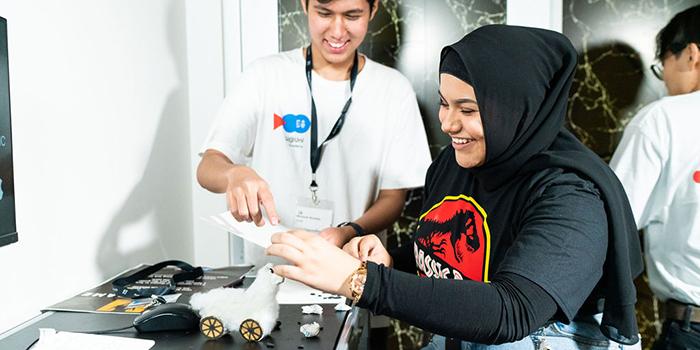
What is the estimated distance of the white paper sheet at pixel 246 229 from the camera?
1.25 metres

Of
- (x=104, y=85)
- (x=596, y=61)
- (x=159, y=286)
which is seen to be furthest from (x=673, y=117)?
(x=104, y=85)

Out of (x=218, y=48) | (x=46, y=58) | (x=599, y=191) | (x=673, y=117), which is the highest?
(x=218, y=48)

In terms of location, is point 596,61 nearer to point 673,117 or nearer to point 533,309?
point 673,117

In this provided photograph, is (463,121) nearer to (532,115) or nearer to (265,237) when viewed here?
(532,115)

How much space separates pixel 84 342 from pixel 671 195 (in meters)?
1.71

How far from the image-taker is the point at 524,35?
117 cm

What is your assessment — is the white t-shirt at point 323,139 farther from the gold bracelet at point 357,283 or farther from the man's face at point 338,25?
the gold bracelet at point 357,283

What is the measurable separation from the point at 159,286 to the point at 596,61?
1.91m

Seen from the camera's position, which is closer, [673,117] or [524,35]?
[524,35]

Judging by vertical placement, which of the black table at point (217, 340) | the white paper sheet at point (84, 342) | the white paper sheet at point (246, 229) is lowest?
the black table at point (217, 340)

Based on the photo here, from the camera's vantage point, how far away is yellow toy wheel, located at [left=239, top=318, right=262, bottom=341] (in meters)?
1.03

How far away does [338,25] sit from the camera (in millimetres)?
1751

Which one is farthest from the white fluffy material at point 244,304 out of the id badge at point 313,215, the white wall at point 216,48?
the white wall at point 216,48

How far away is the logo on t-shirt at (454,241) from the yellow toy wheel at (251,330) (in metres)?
0.45
